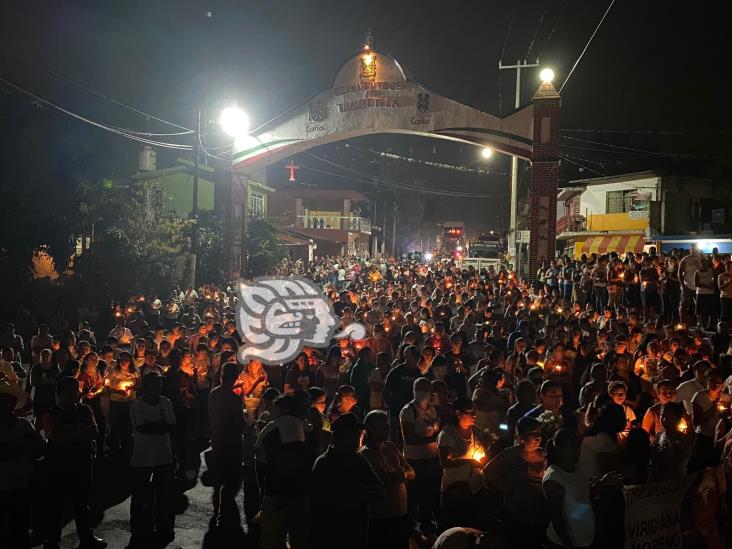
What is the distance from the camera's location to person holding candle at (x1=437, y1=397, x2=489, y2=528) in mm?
6398

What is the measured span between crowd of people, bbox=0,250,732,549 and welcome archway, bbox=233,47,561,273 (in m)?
11.7

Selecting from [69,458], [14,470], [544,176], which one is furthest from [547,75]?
[14,470]

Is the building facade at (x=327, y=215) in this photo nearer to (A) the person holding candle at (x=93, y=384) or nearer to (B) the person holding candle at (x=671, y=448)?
(A) the person holding candle at (x=93, y=384)

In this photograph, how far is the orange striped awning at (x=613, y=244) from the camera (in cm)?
3713

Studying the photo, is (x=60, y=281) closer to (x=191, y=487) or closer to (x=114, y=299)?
(x=114, y=299)

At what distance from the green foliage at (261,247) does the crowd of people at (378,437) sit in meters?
18.8

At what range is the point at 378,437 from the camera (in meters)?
5.29

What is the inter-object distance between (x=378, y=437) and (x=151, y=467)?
2.79m

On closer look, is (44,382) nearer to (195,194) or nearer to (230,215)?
(195,194)

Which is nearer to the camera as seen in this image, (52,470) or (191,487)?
(52,470)

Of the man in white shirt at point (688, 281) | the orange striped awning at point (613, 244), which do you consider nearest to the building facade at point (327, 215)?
the orange striped awning at point (613, 244)

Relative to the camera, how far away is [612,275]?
16.9 metres

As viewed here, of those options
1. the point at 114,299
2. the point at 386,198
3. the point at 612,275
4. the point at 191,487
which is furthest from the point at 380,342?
the point at 386,198

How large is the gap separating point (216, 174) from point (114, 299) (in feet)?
29.9
